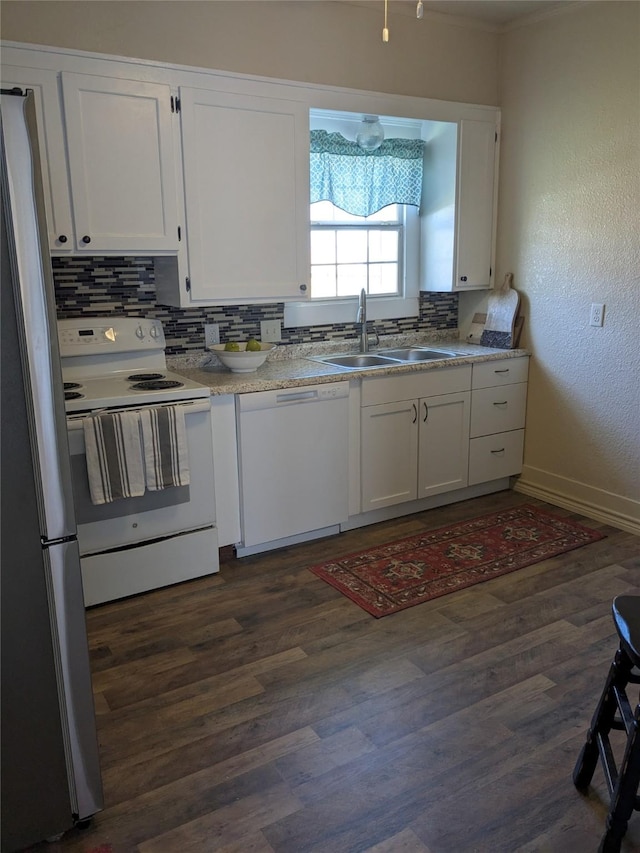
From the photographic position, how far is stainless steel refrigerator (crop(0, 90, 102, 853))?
1356mm

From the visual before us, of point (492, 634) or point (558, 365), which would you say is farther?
point (558, 365)

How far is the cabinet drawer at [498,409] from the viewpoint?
12.6 feet

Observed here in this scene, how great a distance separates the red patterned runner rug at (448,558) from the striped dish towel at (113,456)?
961 millimetres

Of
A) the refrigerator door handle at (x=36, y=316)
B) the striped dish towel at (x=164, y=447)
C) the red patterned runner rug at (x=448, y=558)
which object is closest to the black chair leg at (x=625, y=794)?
the red patterned runner rug at (x=448, y=558)

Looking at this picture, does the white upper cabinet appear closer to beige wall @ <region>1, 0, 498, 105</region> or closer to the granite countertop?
beige wall @ <region>1, 0, 498, 105</region>

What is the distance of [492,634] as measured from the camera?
2.56m

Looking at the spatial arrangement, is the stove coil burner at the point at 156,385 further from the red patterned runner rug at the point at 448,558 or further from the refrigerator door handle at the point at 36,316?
the refrigerator door handle at the point at 36,316

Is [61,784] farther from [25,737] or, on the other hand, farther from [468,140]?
[468,140]

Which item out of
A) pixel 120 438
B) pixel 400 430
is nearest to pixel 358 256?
pixel 400 430

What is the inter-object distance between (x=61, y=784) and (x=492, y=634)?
1599 millimetres

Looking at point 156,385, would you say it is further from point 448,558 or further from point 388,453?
point 448,558

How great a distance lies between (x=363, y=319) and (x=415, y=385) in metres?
0.57

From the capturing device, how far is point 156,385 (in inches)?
114

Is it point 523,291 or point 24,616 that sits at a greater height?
point 523,291
